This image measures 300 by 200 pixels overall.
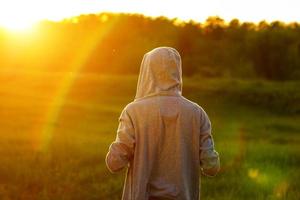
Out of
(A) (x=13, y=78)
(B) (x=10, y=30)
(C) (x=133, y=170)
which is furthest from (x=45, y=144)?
(B) (x=10, y=30)

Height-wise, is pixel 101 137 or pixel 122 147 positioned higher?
pixel 122 147

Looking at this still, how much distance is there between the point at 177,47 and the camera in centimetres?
6244

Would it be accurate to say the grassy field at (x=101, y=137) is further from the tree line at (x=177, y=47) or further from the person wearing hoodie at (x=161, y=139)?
the tree line at (x=177, y=47)

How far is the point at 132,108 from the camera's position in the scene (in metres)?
3.77

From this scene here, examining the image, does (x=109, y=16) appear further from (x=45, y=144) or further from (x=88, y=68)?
(x=45, y=144)

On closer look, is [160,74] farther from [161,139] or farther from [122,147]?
[122,147]

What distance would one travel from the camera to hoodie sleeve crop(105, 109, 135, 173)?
3.69 metres

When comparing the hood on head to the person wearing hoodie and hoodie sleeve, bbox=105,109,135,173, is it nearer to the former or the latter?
the person wearing hoodie

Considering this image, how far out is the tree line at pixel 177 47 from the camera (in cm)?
5622

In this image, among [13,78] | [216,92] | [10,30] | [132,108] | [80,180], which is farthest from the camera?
[10,30]


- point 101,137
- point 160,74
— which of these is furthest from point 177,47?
point 160,74

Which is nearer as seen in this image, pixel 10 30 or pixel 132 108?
pixel 132 108

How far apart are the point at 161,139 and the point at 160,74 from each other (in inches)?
16.2

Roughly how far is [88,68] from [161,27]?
64.8 feet
